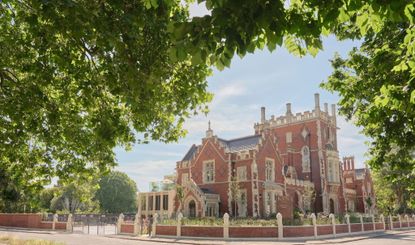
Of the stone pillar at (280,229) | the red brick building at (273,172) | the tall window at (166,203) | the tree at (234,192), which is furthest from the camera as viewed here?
the tall window at (166,203)

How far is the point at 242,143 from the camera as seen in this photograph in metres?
39.5

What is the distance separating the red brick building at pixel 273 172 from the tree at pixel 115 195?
33.1 metres

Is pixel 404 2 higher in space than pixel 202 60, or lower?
higher

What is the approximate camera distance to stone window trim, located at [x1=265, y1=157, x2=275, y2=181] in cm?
3806

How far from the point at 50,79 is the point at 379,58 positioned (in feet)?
26.4

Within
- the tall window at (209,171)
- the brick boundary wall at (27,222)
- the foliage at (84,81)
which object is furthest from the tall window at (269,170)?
the foliage at (84,81)

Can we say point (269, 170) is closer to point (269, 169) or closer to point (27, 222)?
point (269, 169)

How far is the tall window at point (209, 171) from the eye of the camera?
1545 inches

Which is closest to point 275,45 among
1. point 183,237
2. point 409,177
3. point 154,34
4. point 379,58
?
point 154,34

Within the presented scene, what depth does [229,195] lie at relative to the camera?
36.8m

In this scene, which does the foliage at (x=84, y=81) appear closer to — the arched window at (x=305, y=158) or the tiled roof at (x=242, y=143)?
the tiled roof at (x=242, y=143)

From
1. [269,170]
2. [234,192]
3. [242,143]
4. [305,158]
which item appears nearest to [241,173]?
[234,192]

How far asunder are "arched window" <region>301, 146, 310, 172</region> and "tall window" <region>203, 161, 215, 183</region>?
46.8 ft

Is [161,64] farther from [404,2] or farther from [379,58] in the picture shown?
[404,2]
